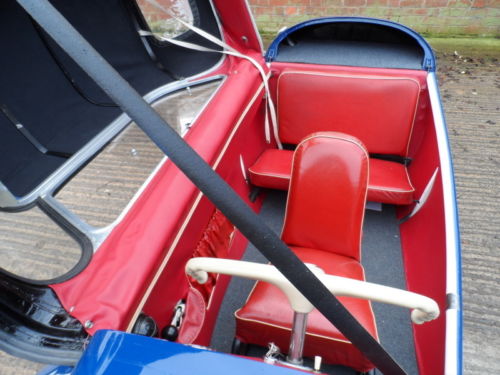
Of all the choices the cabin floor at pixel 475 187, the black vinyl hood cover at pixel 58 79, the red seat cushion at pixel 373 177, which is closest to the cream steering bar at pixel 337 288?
the cabin floor at pixel 475 187

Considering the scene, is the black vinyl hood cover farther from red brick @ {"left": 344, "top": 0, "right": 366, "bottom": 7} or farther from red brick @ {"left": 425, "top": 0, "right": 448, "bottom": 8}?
red brick @ {"left": 425, "top": 0, "right": 448, "bottom": 8}

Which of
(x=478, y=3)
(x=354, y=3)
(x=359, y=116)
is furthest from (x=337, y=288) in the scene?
(x=478, y=3)

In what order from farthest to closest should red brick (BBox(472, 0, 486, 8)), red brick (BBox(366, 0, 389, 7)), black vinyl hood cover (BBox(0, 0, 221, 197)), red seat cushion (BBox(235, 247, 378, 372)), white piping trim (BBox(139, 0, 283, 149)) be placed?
red brick (BBox(366, 0, 389, 7)) < red brick (BBox(472, 0, 486, 8)) < white piping trim (BBox(139, 0, 283, 149)) < black vinyl hood cover (BBox(0, 0, 221, 197)) < red seat cushion (BBox(235, 247, 378, 372))

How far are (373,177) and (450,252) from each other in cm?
68

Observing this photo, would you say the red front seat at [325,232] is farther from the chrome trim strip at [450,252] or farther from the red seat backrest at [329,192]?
the chrome trim strip at [450,252]

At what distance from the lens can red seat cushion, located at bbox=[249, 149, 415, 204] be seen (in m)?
1.59

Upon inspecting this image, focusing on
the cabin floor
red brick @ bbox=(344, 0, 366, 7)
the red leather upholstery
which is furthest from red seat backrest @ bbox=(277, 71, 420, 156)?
red brick @ bbox=(344, 0, 366, 7)

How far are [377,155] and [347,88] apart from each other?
459 mm

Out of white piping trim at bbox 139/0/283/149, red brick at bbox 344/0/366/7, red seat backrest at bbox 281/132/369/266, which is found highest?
red brick at bbox 344/0/366/7

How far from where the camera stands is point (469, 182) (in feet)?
6.75

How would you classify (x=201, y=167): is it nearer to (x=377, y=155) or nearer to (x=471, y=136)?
(x=377, y=155)

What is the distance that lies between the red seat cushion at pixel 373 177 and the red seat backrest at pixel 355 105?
133 mm

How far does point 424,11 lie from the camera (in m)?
3.42

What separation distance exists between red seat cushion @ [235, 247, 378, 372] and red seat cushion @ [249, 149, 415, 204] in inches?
22.9
